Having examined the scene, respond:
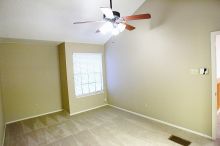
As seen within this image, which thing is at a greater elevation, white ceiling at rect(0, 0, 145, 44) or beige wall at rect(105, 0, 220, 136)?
white ceiling at rect(0, 0, 145, 44)

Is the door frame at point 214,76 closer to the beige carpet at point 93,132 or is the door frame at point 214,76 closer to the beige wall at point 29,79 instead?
the beige carpet at point 93,132

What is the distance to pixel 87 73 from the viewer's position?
497 centimetres

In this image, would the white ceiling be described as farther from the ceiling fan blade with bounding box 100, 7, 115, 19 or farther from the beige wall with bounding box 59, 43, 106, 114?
the ceiling fan blade with bounding box 100, 7, 115, 19

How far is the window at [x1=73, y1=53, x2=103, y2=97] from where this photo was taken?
472 centimetres

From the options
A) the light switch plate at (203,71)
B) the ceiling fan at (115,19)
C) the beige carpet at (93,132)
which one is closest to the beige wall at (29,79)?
the beige carpet at (93,132)

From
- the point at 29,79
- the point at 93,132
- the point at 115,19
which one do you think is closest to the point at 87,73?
the point at 29,79

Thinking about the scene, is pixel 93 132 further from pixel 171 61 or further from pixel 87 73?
pixel 171 61

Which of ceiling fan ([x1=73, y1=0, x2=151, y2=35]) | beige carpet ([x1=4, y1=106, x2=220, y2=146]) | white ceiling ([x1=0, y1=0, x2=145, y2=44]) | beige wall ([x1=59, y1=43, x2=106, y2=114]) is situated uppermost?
white ceiling ([x1=0, y1=0, x2=145, y2=44])

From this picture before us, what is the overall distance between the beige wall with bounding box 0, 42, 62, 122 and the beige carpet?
0.46 m

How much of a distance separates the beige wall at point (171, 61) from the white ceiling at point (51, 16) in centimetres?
93

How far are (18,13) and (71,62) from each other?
6.55 feet

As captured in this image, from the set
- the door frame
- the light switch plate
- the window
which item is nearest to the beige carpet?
the door frame

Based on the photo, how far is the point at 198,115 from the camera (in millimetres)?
2902

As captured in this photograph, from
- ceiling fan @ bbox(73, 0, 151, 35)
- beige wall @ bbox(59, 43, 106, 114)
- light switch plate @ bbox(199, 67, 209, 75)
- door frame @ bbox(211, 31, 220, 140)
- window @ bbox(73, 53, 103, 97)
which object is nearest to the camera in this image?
ceiling fan @ bbox(73, 0, 151, 35)
